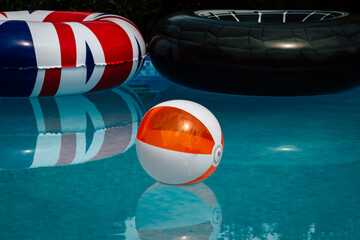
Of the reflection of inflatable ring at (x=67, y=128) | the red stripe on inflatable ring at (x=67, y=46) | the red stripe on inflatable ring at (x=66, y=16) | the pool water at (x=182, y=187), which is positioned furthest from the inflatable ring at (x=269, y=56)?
the red stripe on inflatable ring at (x=66, y=16)

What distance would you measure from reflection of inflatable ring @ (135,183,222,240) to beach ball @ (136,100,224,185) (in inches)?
2.4

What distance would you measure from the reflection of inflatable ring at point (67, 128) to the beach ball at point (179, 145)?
24.2 inches

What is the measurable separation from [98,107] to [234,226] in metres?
2.13

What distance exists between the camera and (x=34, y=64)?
4.23 metres

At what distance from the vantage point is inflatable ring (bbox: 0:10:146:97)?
4.22m

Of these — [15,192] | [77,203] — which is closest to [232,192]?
[77,203]

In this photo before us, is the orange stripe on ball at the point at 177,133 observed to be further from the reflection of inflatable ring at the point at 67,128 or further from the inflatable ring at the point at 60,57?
the inflatable ring at the point at 60,57

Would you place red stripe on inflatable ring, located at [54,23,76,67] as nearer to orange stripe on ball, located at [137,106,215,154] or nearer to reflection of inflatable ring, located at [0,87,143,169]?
reflection of inflatable ring, located at [0,87,143,169]

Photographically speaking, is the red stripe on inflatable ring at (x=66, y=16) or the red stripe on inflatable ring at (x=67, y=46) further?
the red stripe on inflatable ring at (x=66, y=16)

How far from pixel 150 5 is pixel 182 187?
4.03 m

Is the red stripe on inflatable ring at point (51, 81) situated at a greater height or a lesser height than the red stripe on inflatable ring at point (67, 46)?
lesser

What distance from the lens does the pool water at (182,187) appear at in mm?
2410

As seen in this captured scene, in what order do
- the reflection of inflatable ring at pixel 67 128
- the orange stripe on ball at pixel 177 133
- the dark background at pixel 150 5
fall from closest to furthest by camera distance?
1. the orange stripe on ball at pixel 177 133
2. the reflection of inflatable ring at pixel 67 128
3. the dark background at pixel 150 5

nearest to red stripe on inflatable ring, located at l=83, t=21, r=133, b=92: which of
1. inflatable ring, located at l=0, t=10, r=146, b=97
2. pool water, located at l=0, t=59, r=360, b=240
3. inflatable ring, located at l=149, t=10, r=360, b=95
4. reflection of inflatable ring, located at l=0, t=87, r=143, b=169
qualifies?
inflatable ring, located at l=0, t=10, r=146, b=97
